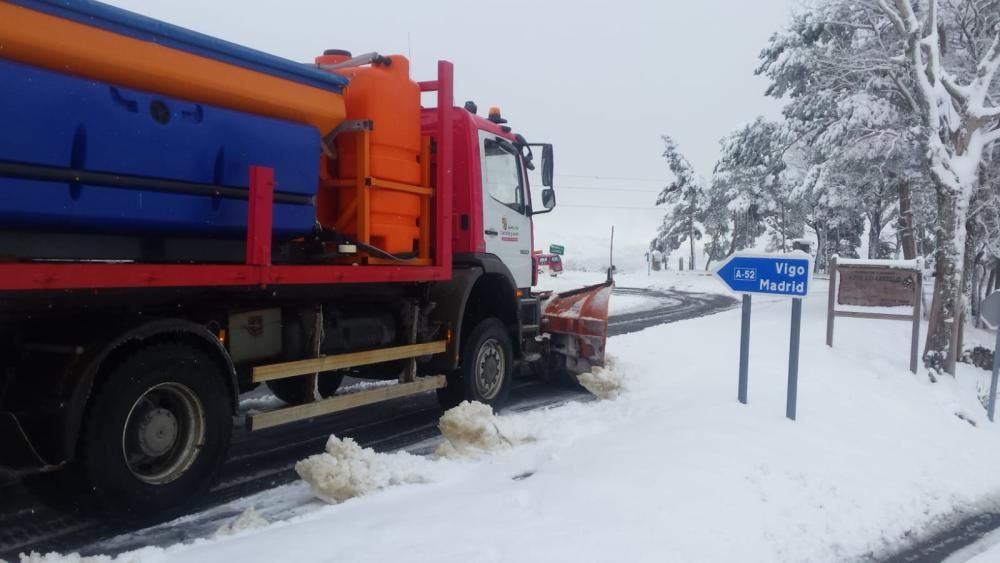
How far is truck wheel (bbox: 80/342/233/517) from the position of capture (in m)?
4.12

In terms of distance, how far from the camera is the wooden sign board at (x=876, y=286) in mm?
11219

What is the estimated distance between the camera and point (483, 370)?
7527 millimetres

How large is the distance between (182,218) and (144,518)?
69.6 inches

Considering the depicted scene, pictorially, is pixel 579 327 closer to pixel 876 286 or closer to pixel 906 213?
pixel 876 286

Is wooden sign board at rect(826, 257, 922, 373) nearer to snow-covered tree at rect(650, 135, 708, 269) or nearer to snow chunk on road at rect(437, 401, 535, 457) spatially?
snow chunk on road at rect(437, 401, 535, 457)

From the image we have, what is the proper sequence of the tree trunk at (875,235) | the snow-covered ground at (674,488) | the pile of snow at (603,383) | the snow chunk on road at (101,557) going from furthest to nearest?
the tree trunk at (875,235) < the pile of snow at (603,383) < the snow-covered ground at (674,488) < the snow chunk on road at (101,557)

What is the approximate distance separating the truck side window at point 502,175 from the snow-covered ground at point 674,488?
Result: 7.38ft

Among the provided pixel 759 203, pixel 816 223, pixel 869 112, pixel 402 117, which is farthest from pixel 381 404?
pixel 816 223

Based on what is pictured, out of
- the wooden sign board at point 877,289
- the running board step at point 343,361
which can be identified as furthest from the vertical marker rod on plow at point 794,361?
the wooden sign board at point 877,289

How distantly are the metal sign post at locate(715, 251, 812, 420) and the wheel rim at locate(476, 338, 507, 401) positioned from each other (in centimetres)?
233

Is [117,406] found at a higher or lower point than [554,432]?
higher

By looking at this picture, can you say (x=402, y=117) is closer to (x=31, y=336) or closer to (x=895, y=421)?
(x=31, y=336)

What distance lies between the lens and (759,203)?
39469mm

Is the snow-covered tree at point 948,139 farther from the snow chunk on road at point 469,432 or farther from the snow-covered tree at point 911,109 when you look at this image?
the snow chunk on road at point 469,432
